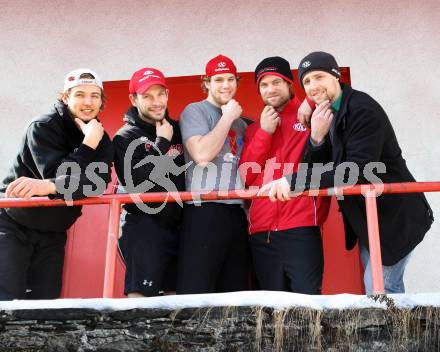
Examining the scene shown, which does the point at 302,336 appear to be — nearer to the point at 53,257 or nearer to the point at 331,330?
the point at 331,330

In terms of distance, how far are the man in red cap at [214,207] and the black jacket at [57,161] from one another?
21.0 inches

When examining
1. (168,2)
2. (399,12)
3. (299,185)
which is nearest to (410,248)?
(299,185)

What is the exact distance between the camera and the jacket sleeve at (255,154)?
4.92 metres

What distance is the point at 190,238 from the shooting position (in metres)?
4.71

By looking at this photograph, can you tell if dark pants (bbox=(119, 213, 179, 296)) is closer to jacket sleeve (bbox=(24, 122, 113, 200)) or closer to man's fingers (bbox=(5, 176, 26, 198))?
jacket sleeve (bbox=(24, 122, 113, 200))

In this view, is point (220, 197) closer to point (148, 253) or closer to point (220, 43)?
point (148, 253)

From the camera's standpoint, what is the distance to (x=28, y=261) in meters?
4.71

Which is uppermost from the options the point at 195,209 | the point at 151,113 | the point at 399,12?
the point at 399,12

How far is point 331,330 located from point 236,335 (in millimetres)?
480

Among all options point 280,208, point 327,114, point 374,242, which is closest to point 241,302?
point 374,242

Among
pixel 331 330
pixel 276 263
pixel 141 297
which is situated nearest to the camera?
pixel 331 330

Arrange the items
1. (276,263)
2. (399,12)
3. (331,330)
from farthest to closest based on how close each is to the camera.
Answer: (399,12) < (276,263) < (331,330)

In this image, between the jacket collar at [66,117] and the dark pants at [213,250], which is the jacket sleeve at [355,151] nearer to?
the dark pants at [213,250]

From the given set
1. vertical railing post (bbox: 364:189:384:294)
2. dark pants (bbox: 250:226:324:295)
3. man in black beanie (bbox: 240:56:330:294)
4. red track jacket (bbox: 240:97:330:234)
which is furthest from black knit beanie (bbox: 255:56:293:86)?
vertical railing post (bbox: 364:189:384:294)
